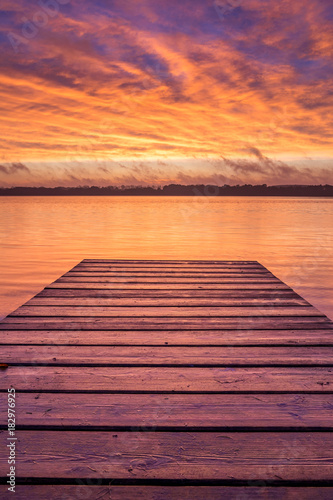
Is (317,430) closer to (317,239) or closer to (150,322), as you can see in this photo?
(150,322)

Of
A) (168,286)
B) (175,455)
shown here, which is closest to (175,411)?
(175,455)

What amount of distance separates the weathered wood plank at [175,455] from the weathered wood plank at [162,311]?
6.96 ft

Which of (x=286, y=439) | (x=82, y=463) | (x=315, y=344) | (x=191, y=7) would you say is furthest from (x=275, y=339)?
(x=191, y=7)

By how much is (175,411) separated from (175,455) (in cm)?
38

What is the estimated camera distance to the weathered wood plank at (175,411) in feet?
7.19

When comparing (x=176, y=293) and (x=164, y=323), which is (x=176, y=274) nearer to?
(x=176, y=293)

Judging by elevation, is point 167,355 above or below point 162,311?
below

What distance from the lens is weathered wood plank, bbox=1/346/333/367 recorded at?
300 centimetres

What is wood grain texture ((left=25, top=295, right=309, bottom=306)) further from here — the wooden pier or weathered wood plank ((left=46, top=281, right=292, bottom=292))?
weathered wood plank ((left=46, top=281, right=292, bottom=292))

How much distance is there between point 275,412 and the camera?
231 cm

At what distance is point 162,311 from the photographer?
4398mm

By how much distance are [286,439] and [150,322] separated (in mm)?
2057

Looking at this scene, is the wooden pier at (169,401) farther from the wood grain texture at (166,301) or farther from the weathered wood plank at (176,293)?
the weathered wood plank at (176,293)

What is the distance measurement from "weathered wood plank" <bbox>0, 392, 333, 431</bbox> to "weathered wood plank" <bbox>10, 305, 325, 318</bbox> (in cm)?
174
